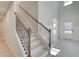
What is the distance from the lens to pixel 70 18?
4.81 ft

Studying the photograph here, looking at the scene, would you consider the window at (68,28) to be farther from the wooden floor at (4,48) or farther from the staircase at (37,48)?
the wooden floor at (4,48)

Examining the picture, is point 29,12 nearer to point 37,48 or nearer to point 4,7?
point 4,7

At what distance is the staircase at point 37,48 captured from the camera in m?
1.49

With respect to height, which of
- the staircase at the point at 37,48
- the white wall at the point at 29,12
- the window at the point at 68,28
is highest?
the white wall at the point at 29,12

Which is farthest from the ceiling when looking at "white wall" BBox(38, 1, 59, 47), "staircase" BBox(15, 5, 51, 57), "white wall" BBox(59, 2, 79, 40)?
"white wall" BBox(59, 2, 79, 40)

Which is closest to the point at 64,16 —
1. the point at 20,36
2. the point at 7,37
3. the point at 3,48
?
the point at 20,36

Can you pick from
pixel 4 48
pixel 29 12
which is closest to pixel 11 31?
pixel 4 48

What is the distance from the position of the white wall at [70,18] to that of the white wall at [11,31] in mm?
608

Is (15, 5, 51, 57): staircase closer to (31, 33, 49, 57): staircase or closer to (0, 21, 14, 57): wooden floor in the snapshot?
(31, 33, 49, 57): staircase

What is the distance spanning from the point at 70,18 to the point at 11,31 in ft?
2.67

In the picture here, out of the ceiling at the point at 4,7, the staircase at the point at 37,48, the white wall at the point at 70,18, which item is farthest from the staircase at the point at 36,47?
the white wall at the point at 70,18

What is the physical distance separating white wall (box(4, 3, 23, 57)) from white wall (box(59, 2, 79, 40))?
608 millimetres

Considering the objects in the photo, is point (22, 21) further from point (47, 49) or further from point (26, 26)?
point (47, 49)

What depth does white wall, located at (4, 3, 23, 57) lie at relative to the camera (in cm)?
143
